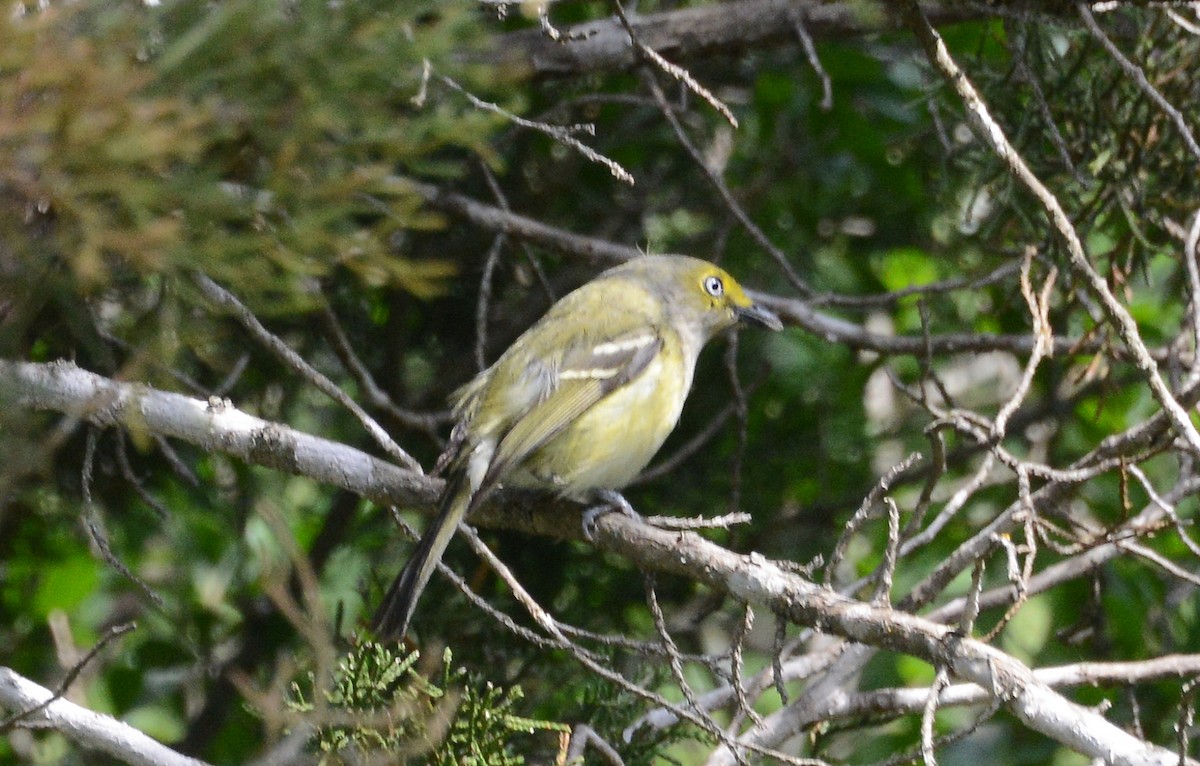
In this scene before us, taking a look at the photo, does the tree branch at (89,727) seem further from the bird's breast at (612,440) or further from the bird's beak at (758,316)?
the bird's beak at (758,316)

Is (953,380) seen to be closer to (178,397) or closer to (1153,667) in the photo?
(1153,667)

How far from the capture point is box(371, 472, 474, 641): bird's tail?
3314 millimetres

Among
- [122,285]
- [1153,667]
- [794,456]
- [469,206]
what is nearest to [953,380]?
[794,456]

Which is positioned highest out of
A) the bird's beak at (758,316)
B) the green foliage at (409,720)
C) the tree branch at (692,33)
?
the tree branch at (692,33)

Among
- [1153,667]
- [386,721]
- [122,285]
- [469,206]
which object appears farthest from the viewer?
[469,206]

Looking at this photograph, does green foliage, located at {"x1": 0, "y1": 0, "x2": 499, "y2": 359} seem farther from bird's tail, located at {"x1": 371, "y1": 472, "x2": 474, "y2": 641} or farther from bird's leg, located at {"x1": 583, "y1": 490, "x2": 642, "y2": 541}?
bird's leg, located at {"x1": 583, "y1": 490, "x2": 642, "y2": 541}

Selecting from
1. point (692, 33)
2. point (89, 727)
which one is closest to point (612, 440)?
point (692, 33)

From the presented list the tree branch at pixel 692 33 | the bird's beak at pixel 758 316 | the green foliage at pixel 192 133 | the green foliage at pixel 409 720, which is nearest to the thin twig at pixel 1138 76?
the tree branch at pixel 692 33

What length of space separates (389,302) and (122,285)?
5.12 feet

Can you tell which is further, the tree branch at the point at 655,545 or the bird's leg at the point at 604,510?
the bird's leg at the point at 604,510

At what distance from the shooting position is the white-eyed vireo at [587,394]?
11.4 feet

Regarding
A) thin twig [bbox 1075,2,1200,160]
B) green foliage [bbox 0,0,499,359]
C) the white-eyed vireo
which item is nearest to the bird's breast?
the white-eyed vireo

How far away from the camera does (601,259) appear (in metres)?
4.73

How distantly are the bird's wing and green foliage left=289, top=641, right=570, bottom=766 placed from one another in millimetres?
720
